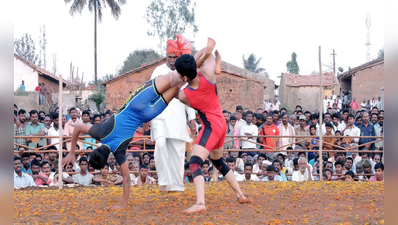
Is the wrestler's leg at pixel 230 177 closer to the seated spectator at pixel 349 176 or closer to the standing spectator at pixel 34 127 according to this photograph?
the seated spectator at pixel 349 176

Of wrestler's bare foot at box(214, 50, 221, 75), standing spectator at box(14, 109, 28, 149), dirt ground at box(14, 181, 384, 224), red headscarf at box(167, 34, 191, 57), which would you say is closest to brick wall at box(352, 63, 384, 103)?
dirt ground at box(14, 181, 384, 224)

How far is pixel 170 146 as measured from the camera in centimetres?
768

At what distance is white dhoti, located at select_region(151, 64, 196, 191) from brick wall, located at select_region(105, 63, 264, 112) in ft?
53.2

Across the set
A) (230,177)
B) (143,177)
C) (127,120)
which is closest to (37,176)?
(143,177)

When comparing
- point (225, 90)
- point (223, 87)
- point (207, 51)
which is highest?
point (223, 87)

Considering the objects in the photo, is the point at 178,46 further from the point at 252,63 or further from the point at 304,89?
the point at 252,63

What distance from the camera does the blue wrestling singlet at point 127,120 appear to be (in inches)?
232

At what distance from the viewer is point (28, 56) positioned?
50781 millimetres

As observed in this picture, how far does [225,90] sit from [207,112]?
1807cm

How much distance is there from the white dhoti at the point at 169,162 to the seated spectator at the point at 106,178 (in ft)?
6.83

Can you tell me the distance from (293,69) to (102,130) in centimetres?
5177

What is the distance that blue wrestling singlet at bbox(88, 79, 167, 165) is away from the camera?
588 centimetres
